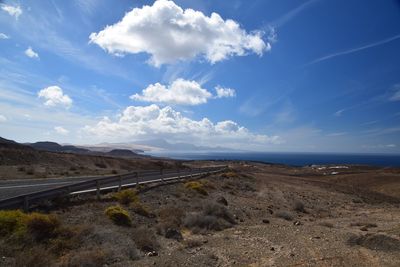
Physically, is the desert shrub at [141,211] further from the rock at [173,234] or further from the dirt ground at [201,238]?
the rock at [173,234]

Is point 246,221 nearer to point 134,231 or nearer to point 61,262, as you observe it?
point 134,231

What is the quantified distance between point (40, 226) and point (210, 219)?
24.1 feet

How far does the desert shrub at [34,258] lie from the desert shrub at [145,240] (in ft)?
10.2

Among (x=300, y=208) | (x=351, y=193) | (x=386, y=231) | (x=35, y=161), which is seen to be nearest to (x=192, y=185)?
(x=300, y=208)

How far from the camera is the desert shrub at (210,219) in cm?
1611

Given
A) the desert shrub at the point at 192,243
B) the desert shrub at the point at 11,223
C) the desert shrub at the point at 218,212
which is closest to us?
the desert shrub at the point at 11,223

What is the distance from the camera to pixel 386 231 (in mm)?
16703

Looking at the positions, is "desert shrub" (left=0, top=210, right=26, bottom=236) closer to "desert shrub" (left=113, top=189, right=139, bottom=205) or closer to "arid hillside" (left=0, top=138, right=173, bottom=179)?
"desert shrub" (left=113, top=189, right=139, bottom=205)

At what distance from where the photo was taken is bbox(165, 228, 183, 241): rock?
1381 centimetres

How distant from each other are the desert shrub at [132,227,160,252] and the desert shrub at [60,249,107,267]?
1.87m

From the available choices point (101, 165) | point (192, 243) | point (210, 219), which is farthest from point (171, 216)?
point (101, 165)

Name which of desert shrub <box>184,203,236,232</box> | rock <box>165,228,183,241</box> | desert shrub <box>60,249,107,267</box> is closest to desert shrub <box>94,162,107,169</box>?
desert shrub <box>184,203,236,232</box>

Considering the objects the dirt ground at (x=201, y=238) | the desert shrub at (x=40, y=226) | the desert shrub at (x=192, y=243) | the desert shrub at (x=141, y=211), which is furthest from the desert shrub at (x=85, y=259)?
the desert shrub at (x=141, y=211)

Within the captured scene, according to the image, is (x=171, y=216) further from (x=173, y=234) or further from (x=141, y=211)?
(x=173, y=234)
